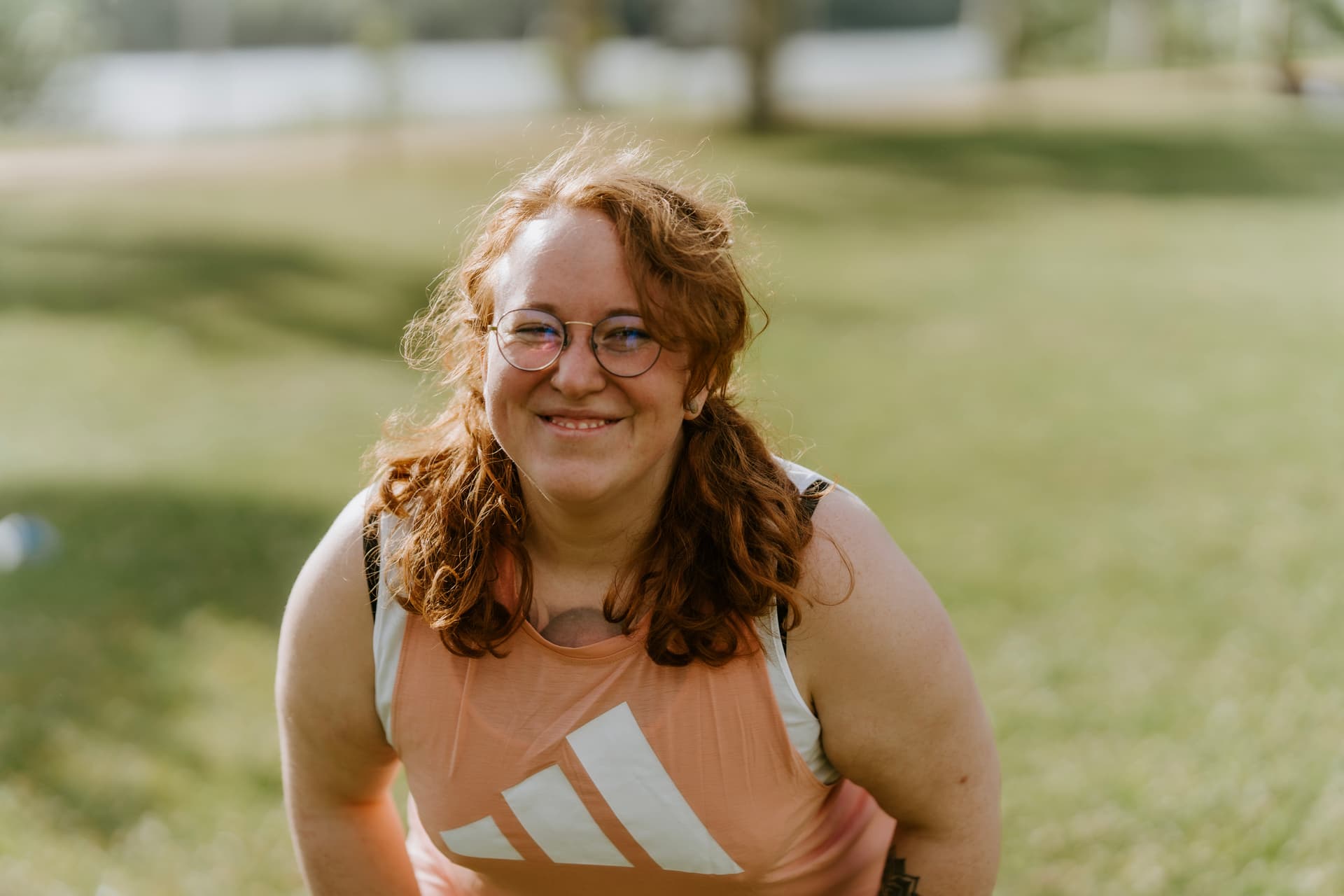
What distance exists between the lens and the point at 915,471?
707 cm

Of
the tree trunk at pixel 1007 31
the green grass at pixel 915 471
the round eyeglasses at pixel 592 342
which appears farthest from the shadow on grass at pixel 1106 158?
the round eyeglasses at pixel 592 342

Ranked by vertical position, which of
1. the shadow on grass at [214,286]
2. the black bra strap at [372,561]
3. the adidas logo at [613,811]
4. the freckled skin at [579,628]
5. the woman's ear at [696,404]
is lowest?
the shadow on grass at [214,286]

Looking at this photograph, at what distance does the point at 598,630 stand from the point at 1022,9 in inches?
985

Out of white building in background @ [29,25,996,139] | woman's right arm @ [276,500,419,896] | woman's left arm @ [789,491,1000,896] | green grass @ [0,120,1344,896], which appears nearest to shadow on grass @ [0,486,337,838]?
green grass @ [0,120,1344,896]

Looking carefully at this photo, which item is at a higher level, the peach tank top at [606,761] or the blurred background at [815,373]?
the peach tank top at [606,761]

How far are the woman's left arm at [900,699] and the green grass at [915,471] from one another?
1.83 ft

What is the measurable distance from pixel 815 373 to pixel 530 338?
23.8 feet

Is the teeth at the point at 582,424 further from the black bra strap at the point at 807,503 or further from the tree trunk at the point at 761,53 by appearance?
the tree trunk at the point at 761,53

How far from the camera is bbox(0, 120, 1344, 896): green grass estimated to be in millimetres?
3809

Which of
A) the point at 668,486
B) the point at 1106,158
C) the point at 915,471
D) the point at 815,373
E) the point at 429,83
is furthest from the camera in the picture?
the point at 429,83

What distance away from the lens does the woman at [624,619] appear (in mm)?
1961

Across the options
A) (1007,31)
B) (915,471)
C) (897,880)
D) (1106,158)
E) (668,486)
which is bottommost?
(1106,158)

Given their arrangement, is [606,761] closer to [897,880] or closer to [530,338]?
[897,880]

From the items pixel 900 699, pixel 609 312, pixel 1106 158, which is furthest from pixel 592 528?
pixel 1106 158
